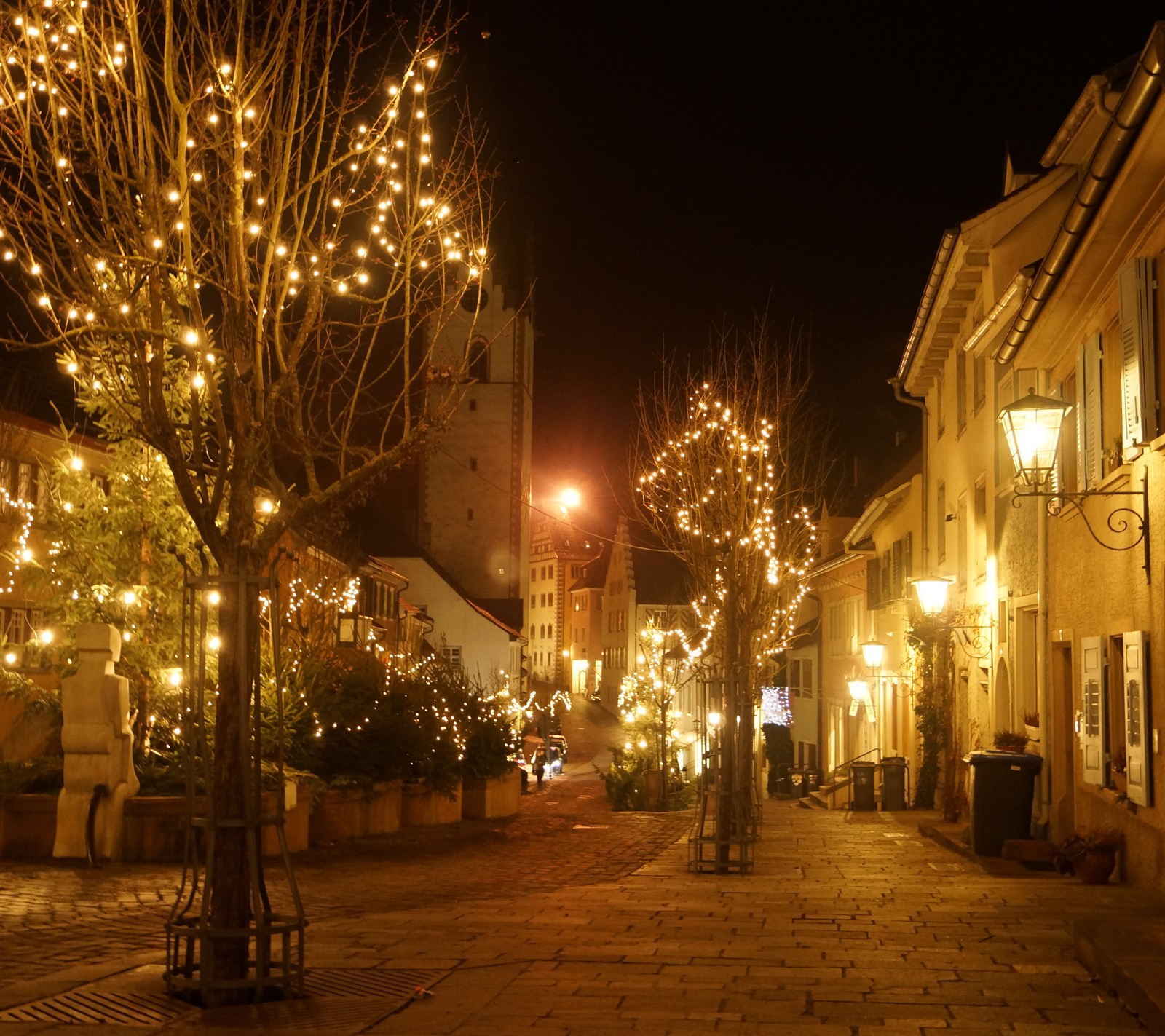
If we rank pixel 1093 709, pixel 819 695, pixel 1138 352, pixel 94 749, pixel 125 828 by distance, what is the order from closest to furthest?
pixel 1138 352
pixel 1093 709
pixel 94 749
pixel 125 828
pixel 819 695

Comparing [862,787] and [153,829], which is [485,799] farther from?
[153,829]

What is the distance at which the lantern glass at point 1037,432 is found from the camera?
12.3 meters

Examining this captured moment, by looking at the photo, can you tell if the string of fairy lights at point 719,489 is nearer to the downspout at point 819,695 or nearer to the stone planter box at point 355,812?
the stone planter box at point 355,812

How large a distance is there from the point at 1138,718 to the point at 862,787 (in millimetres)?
15816

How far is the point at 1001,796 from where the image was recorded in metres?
15.1

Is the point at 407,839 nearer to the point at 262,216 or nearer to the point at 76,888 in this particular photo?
the point at 76,888

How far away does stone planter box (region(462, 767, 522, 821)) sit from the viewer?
23781 millimetres

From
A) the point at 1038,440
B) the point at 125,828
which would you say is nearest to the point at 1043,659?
the point at 1038,440

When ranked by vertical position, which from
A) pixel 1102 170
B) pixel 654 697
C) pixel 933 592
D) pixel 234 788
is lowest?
pixel 234 788

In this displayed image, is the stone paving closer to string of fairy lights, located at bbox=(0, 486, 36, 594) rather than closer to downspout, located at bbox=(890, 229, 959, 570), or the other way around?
string of fairy lights, located at bbox=(0, 486, 36, 594)

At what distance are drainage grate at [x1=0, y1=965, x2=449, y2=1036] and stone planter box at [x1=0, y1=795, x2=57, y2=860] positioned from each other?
23.3ft

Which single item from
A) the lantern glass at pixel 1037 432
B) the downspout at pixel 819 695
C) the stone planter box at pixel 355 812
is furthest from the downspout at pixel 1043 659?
the downspout at pixel 819 695

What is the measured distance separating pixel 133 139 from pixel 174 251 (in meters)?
1.05

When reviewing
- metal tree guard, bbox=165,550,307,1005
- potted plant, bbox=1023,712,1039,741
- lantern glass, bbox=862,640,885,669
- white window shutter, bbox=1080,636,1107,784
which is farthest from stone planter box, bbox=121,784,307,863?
lantern glass, bbox=862,640,885,669
